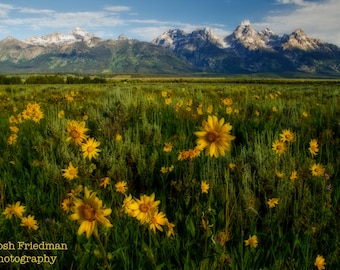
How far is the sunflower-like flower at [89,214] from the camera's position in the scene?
1.24 m

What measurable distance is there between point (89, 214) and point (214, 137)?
2.29 feet

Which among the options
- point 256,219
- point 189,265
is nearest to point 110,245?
point 189,265

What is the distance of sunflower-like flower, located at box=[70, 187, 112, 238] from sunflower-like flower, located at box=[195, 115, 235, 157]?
0.56 m

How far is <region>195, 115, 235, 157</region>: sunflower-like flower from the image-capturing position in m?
1.59

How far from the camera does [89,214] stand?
48.8 inches

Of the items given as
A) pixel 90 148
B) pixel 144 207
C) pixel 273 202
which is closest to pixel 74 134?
pixel 90 148

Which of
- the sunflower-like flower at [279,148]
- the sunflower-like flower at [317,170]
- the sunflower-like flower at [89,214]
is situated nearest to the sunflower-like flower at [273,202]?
the sunflower-like flower at [317,170]

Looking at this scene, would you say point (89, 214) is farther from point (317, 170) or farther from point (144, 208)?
point (317, 170)

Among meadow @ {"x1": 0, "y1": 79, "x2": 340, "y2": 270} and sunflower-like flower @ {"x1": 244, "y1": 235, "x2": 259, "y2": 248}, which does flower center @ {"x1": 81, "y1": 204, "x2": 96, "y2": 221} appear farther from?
sunflower-like flower @ {"x1": 244, "y1": 235, "x2": 259, "y2": 248}

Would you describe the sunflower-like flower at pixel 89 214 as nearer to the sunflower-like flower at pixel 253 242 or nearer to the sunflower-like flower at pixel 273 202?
the sunflower-like flower at pixel 253 242

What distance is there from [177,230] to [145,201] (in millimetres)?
822

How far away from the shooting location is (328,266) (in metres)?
2.00

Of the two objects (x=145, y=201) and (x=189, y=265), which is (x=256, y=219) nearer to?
(x=189, y=265)

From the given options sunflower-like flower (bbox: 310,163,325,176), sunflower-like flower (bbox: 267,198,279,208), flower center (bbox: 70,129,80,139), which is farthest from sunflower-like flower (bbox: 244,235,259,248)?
flower center (bbox: 70,129,80,139)
